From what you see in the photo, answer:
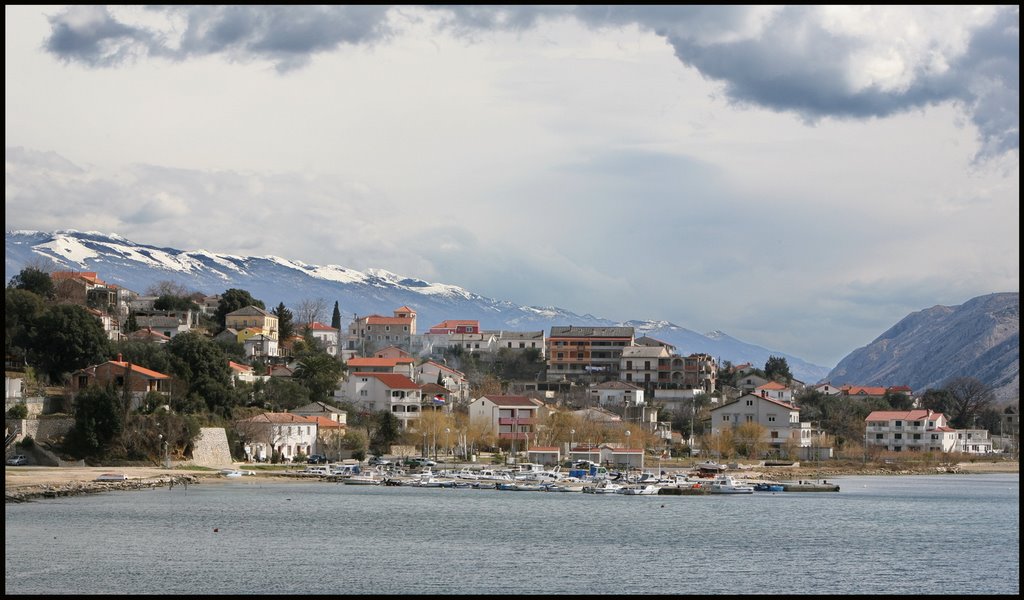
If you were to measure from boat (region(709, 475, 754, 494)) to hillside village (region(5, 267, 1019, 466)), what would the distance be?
14142mm

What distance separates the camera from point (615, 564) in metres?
39.5

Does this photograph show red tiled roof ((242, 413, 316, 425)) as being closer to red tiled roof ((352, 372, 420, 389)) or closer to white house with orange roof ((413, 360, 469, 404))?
red tiled roof ((352, 372, 420, 389))

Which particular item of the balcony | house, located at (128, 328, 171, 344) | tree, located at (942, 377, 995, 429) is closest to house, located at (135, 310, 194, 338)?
house, located at (128, 328, 171, 344)

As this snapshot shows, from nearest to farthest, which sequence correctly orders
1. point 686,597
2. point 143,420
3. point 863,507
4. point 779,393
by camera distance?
point 686,597, point 863,507, point 143,420, point 779,393

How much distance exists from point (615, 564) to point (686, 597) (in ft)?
22.3

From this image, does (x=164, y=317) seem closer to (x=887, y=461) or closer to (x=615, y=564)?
(x=887, y=461)

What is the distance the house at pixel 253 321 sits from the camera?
108125 mm

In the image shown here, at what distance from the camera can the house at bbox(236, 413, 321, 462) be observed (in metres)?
76.2

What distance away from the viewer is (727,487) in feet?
233

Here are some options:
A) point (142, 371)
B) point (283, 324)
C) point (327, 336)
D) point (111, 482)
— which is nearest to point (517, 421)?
point (283, 324)

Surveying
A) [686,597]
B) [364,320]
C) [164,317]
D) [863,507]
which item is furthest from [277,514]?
[364,320]

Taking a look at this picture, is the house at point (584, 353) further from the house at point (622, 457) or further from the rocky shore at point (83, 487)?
the rocky shore at point (83, 487)

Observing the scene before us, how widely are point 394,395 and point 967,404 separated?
213 feet

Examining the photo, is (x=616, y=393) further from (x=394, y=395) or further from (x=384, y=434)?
(x=384, y=434)
